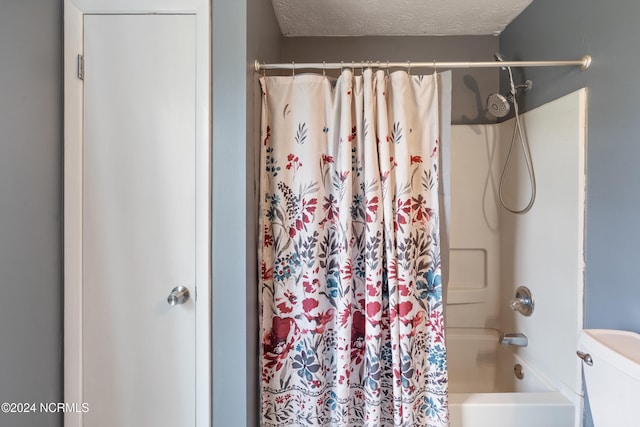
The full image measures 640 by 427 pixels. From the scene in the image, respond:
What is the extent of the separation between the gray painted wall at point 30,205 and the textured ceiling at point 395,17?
107cm

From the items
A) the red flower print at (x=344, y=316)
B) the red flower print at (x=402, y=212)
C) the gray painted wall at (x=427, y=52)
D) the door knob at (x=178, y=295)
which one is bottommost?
the red flower print at (x=344, y=316)

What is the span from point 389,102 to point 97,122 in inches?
44.6

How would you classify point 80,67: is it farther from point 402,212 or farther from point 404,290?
point 404,290

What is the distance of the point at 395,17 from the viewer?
1.66 meters

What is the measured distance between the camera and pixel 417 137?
1.18 metres

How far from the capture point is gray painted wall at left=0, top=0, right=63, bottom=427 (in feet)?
2.90

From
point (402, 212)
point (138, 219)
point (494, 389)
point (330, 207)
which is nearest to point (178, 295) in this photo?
point (138, 219)

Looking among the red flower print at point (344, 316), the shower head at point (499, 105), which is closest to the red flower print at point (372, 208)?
the red flower print at point (344, 316)

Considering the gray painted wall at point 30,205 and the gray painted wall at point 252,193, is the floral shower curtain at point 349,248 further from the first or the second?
the gray painted wall at point 30,205

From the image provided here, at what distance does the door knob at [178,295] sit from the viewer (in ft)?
3.36

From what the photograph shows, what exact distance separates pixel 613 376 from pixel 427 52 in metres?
1.86

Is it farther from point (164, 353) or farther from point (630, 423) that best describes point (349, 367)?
point (630, 423)

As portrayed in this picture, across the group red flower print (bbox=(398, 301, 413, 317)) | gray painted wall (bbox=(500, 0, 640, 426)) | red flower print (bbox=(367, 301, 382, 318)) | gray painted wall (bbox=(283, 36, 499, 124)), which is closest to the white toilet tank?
gray painted wall (bbox=(500, 0, 640, 426))

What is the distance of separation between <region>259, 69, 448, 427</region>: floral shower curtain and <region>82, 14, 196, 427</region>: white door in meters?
0.30
